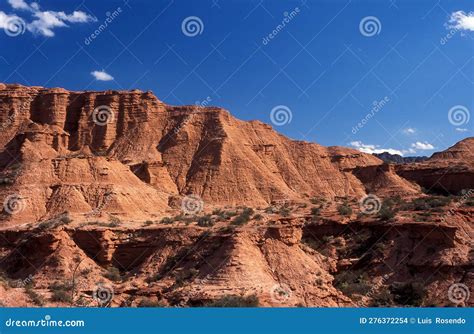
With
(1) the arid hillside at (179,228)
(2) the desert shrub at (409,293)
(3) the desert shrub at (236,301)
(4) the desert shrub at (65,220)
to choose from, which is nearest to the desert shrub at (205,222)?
(1) the arid hillside at (179,228)

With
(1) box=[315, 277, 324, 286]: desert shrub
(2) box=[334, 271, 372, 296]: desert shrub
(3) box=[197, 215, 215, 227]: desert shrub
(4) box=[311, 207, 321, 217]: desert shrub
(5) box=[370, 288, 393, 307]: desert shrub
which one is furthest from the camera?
(4) box=[311, 207, 321, 217]: desert shrub

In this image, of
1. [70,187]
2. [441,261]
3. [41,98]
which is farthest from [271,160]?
[441,261]

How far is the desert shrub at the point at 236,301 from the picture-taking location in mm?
23391

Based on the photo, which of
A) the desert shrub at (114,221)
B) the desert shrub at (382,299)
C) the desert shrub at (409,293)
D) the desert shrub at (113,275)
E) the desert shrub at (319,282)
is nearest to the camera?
the desert shrub at (319,282)

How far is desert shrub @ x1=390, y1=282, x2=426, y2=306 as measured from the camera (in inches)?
1117

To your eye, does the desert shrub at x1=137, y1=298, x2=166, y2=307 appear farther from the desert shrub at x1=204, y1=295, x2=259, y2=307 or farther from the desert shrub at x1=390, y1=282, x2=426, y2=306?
the desert shrub at x1=390, y1=282, x2=426, y2=306

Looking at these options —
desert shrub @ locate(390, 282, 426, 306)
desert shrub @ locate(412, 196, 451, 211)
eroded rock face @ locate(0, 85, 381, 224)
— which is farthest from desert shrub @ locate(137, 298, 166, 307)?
eroded rock face @ locate(0, 85, 381, 224)

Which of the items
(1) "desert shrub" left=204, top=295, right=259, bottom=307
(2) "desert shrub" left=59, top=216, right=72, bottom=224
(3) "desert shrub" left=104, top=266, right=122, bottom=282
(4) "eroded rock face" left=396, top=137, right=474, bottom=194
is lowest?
(1) "desert shrub" left=204, top=295, right=259, bottom=307

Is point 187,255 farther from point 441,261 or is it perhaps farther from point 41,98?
point 41,98

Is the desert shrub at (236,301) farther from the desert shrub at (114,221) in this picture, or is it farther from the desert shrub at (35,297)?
the desert shrub at (114,221)

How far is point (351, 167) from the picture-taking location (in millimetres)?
84250

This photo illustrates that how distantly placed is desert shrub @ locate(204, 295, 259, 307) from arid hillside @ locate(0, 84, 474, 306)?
106 millimetres

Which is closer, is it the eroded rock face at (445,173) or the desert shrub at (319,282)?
the desert shrub at (319,282)

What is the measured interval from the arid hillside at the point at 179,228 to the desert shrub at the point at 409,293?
75 mm
